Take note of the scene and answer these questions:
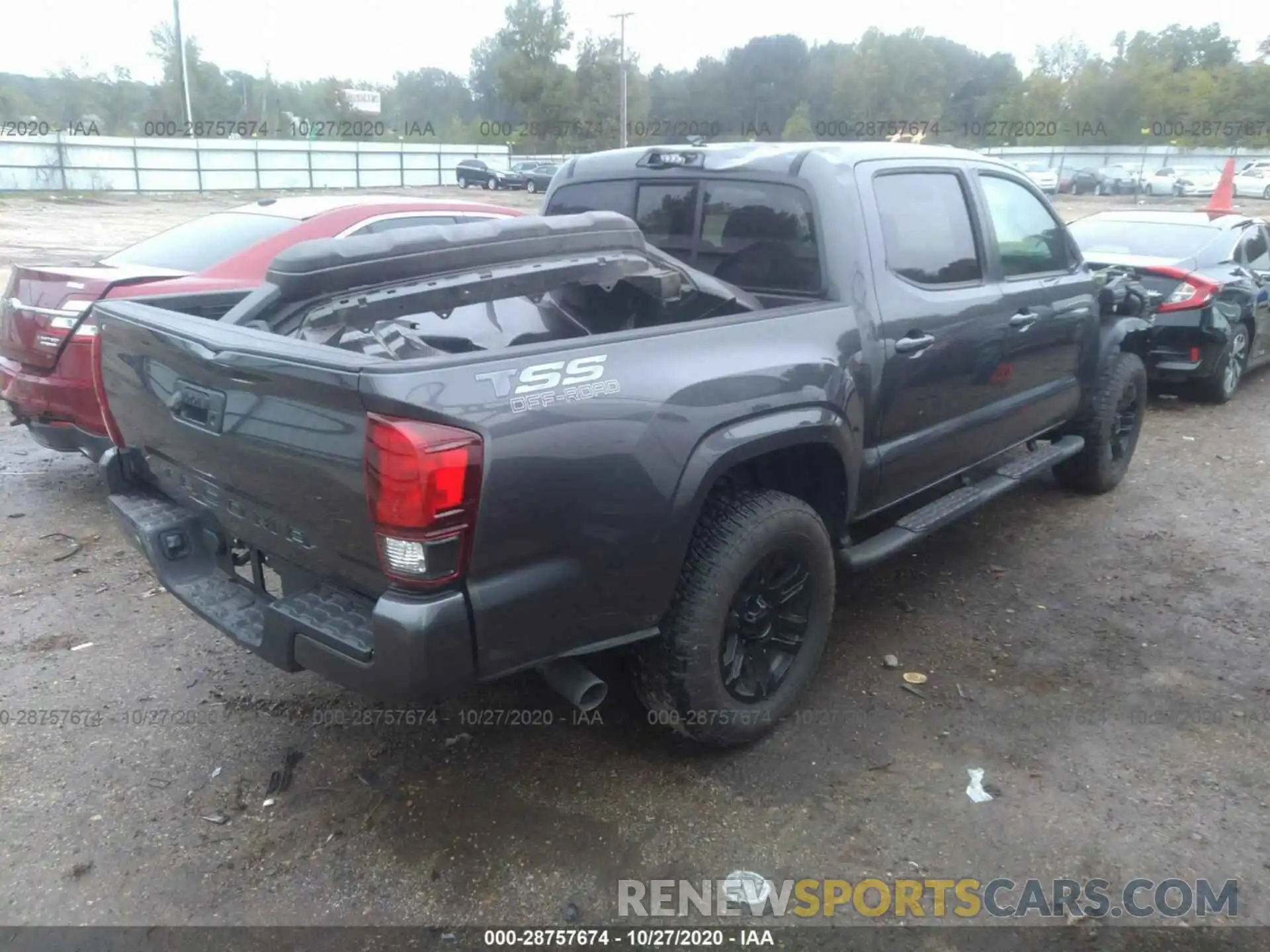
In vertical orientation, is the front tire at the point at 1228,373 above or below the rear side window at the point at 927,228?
below

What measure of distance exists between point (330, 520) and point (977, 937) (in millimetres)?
1999

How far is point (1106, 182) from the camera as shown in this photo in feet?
138

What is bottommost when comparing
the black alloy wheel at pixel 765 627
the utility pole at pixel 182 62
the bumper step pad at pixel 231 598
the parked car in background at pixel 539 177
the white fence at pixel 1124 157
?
the black alloy wheel at pixel 765 627

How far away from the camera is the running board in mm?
3660

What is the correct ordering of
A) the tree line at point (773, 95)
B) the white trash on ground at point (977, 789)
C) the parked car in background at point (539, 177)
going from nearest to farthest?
the white trash on ground at point (977, 789) → the parked car in background at point (539, 177) → the tree line at point (773, 95)

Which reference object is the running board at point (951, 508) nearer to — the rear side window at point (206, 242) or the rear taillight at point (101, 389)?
the rear taillight at point (101, 389)

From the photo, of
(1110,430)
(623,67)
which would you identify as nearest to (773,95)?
(623,67)

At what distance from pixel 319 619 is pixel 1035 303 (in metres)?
3.52

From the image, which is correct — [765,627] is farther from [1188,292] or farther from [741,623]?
[1188,292]

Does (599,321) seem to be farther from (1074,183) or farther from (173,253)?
(1074,183)

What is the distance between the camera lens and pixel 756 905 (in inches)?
103

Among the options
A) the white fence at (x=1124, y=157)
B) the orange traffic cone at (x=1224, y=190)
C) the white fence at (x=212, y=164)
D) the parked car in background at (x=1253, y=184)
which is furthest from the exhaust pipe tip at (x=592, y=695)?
the parked car in background at (x=1253, y=184)

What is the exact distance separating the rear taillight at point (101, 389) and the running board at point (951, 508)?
8.82 ft

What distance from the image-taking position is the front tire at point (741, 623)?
2.89 m
